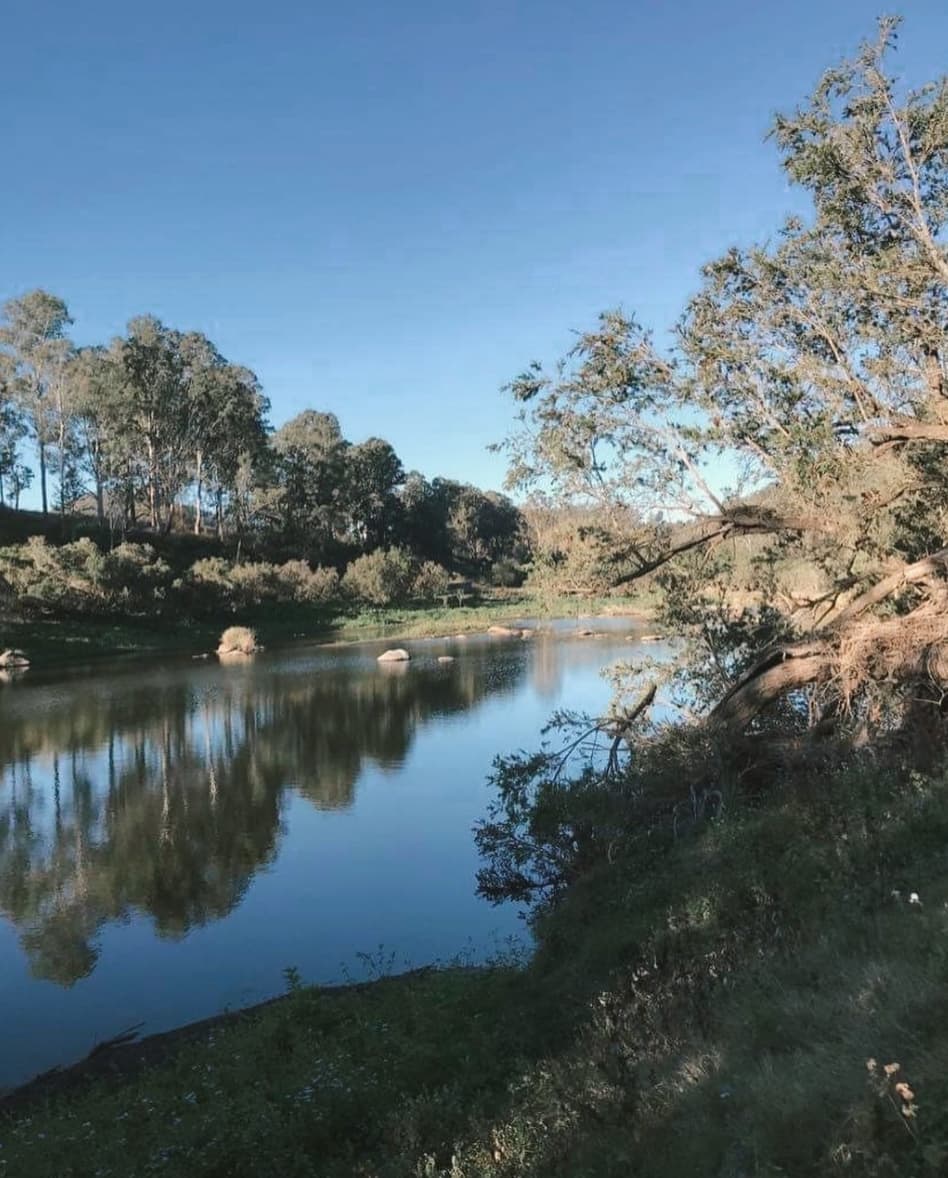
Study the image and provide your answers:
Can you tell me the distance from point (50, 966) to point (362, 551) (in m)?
69.2

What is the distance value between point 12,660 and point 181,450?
27.5m

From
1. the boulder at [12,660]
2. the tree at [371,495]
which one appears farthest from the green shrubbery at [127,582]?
the tree at [371,495]

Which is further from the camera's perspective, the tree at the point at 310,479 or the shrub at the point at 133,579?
the tree at the point at 310,479

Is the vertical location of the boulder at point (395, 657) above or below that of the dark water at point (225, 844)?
above

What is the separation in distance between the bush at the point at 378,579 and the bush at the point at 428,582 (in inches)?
79.3

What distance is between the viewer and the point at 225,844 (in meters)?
14.1

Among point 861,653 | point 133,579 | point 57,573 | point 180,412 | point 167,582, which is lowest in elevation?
point 861,653

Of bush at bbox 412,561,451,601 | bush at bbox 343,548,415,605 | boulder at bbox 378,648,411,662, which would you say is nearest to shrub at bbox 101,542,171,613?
boulder at bbox 378,648,411,662

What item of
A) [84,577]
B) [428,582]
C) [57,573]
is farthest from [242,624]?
[428,582]

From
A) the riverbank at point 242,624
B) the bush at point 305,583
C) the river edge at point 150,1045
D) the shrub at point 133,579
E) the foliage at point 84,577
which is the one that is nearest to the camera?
the river edge at point 150,1045

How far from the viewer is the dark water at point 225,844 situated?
31.4ft

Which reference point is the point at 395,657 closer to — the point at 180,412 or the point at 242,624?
the point at 242,624

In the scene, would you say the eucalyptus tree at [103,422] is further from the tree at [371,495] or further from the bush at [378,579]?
the tree at [371,495]

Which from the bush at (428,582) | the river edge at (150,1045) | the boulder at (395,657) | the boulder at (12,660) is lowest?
the river edge at (150,1045)
